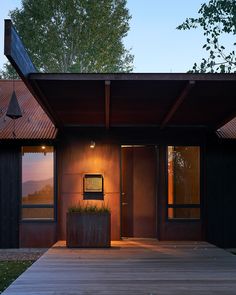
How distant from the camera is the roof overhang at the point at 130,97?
7.03m

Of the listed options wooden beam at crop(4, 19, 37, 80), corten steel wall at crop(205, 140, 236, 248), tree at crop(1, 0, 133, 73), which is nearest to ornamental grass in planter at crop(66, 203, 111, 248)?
corten steel wall at crop(205, 140, 236, 248)

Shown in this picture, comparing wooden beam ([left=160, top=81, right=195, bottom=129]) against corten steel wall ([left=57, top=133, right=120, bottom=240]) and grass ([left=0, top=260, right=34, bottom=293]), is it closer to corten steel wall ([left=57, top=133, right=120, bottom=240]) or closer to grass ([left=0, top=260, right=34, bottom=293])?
corten steel wall ([left=57, top=133, right=120, bottom=240])

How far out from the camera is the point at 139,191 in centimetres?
1135

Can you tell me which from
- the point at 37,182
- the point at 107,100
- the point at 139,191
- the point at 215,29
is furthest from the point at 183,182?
the point at 215,29

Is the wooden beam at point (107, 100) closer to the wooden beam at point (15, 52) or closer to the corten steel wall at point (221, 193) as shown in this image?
the wooden beam at point (15, 52)

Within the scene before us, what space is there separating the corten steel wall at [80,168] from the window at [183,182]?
1.17 meters

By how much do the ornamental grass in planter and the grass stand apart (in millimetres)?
972

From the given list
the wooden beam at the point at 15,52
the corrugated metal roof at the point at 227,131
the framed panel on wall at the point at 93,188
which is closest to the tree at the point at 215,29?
the corrugated metal roof at the point at 227,131

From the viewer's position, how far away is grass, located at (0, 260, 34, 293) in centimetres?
757

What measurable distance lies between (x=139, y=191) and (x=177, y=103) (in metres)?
3.65

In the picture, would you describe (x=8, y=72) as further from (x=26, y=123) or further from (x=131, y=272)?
(x=131, y=272)

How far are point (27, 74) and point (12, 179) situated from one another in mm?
4640

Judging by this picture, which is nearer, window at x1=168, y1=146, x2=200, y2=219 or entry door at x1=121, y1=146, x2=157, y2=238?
window at x1=168, y1=146, x2=200, y2=219

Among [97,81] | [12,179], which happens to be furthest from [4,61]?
[97,81]
